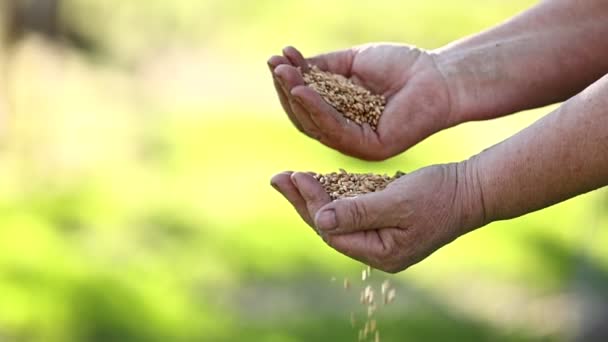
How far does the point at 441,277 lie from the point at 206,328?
4.71 ft

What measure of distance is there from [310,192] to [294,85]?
1.18 ft

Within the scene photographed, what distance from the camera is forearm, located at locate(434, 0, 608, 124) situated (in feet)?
9.72

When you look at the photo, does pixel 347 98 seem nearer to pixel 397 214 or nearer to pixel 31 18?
pixel 397 214

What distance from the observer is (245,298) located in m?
6.01

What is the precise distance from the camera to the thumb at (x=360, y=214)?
2.45 metres

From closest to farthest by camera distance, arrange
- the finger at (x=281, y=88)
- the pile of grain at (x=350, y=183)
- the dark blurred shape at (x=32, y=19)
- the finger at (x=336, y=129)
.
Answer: the pile of grain at (x=350, y=183)
the finger at (x=336, y=129)
the finger at (x=281, y=88)
the dark blurred shape at (x=32, y=19)

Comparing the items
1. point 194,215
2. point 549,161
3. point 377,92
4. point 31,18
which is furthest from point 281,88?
point 31,18

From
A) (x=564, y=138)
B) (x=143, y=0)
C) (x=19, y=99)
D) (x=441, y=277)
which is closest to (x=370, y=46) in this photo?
(x=564, y=138)

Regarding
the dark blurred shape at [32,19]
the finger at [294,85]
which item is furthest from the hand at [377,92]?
the dark blurred shape at [32,19]

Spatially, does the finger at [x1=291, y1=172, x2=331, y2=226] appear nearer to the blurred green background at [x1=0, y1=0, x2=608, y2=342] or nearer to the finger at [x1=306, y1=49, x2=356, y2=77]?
the finger at [x1=306, y1=49, x2=356, y2=77]

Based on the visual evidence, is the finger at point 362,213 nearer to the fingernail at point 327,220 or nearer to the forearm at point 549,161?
the fingernail at point 327,220

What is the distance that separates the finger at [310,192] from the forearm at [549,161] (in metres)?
0.31

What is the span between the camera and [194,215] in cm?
665

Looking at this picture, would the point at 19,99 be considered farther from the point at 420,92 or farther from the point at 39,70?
the point at 420,92
